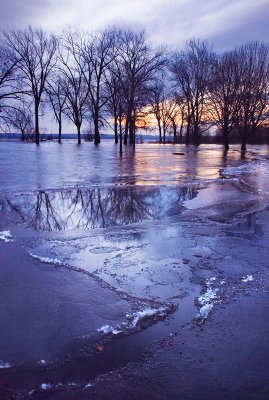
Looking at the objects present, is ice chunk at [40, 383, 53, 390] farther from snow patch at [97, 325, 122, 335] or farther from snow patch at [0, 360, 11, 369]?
snow patch at [97, 325, 122, 335]

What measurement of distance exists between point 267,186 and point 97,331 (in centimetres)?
1020

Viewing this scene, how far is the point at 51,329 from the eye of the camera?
3.24 meters

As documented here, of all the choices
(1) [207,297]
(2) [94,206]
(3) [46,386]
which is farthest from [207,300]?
(2) [94,206]

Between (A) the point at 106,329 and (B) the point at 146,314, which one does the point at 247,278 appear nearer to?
(B) the point at 146,314

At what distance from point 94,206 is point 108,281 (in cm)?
430

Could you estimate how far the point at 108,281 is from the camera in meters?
4.21

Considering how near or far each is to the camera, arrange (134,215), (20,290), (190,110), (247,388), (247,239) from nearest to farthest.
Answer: (247,388) < (20,290) < (247,239) < (134,215) < (190,110)

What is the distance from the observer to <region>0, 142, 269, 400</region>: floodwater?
2727 mm

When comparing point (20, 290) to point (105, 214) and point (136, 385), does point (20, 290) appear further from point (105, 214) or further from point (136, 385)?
point (105, 214)

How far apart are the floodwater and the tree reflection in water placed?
1.7 inches

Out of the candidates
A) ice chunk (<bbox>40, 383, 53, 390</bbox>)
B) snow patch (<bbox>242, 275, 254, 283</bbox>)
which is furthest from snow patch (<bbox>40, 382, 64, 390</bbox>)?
snow patch (<bbox>242, 275, 254, 283</bbox>)

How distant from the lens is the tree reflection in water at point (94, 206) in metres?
6.93

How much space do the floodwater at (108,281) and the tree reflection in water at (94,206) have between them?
0.04 m

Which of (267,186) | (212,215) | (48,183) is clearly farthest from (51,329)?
(267,186)
